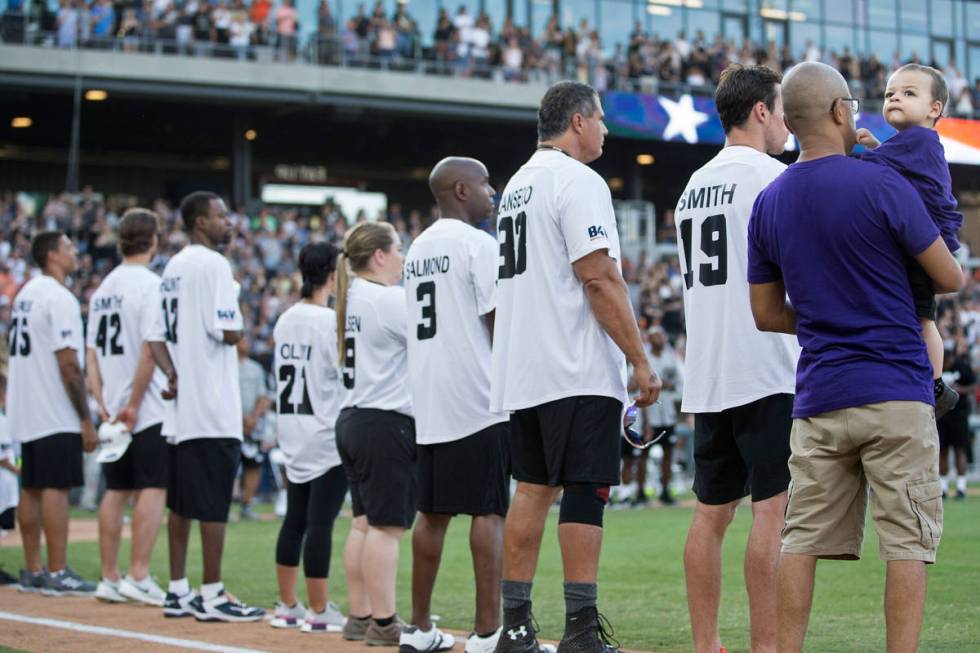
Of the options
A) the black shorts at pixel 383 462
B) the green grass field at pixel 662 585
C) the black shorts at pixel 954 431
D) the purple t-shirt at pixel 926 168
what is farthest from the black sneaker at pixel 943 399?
the black shorts at pixel 954 431

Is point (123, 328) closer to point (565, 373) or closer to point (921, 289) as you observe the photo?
point (565, 373)

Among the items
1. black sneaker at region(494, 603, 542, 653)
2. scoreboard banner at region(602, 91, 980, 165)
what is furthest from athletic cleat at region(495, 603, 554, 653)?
scoreboard banner at region(602, 91, 980, 165)

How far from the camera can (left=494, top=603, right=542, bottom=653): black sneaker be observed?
19.5 feet

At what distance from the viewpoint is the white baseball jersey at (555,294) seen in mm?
5875

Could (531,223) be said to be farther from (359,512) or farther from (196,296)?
(196,296)

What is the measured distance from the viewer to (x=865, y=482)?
4.71m

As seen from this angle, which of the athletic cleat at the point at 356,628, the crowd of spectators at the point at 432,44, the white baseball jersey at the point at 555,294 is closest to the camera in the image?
the white baseball jersey at the point at 555,294

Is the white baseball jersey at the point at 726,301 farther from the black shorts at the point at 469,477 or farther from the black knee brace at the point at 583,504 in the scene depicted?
the black shorts at the point at 469,477

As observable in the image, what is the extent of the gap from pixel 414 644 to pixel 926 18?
141 ft

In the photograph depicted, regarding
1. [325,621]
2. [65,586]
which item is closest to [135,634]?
[325,621]

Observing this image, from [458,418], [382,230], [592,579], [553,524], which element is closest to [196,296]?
[382,230]

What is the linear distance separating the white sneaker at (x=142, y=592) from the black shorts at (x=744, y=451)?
15.8 feet

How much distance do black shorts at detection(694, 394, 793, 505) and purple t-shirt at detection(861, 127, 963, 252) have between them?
103 centimetres

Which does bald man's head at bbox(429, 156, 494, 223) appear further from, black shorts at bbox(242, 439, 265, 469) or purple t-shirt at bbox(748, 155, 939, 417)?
black shorts at bbox(242, 439, 265, 469)
